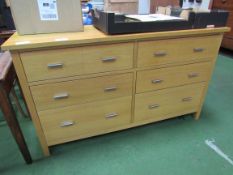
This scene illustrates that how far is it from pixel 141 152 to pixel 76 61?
2.61 ft

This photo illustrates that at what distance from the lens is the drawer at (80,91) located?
999 millimetres

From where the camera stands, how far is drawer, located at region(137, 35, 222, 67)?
1.09 m

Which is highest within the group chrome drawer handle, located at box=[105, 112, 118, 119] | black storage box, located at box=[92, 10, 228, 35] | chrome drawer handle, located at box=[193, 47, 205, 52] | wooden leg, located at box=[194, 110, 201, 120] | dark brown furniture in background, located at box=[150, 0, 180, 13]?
dark brown furniture in background, located at box=[150, 0, 180, 13]

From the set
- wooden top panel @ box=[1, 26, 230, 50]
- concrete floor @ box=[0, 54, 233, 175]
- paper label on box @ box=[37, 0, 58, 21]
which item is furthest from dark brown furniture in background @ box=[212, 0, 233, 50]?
paper label on box @ box=[37, 0, 58, 21]

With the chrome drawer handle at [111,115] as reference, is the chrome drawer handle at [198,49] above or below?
above

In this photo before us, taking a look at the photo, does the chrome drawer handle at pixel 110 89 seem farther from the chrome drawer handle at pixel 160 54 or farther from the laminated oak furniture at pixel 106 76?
the chrome drawer handle at pixel 160 54

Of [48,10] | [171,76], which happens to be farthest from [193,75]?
[48,10]

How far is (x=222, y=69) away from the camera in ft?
8.44

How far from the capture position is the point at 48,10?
3.11ft

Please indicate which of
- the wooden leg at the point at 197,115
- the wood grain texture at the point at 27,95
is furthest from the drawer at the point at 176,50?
the wood grain texture at the point at 27,95

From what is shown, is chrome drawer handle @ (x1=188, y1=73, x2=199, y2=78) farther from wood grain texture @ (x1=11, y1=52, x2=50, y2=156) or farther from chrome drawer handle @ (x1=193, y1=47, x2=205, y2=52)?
wood grain texture @ (x1=11, y1=52, x2=50, y2=156)

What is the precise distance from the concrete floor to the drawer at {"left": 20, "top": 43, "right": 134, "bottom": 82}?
613mm

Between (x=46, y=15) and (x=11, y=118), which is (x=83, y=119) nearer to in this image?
(x=11, y=118)

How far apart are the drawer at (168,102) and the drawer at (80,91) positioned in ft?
0.59
